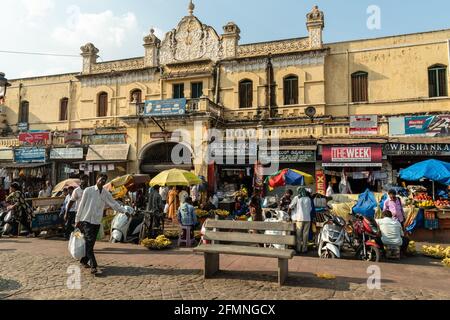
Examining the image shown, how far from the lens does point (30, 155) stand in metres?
22.1

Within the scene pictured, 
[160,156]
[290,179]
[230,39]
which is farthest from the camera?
[230,39]

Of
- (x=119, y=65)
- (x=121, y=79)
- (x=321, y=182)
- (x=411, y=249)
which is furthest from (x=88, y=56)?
(x=411, y=249)

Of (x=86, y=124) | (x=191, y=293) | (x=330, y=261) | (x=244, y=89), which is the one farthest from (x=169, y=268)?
(x=86, y=124)

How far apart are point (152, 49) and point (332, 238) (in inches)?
758

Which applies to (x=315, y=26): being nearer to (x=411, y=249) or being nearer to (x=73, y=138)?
(x=411, y=249)

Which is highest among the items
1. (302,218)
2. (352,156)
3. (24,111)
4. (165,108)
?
(24,111)

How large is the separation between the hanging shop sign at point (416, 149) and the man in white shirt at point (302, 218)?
328 inches

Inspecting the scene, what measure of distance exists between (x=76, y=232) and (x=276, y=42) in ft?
57.7

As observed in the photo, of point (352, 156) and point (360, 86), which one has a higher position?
point (360, 86)

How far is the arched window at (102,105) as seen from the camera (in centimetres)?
2419

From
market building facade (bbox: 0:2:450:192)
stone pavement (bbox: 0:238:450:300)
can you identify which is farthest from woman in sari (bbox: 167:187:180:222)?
stone pavement (bbox: 0:238:450:300)

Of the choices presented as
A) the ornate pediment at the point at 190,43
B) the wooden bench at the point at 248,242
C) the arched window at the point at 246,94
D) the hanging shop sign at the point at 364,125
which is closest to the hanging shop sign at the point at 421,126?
the hanging shop sign at the point at 364,125

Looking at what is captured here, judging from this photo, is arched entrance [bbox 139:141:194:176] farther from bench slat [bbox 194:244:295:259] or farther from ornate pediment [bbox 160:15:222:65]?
bench slat [bbox 194:244:295:259]

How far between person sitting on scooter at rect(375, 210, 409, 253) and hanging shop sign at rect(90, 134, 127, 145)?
16.1 m
